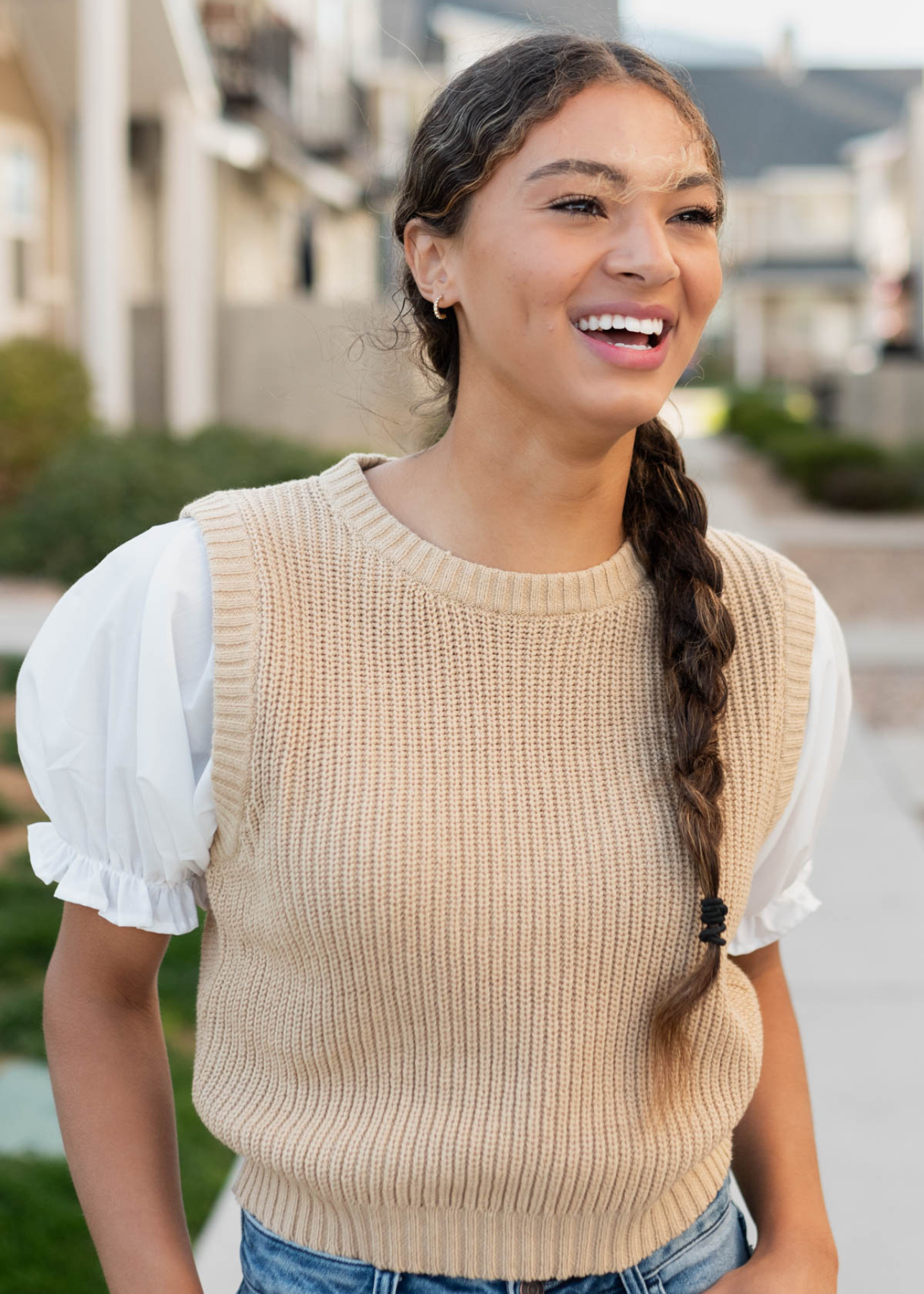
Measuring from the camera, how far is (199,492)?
9.66 metres

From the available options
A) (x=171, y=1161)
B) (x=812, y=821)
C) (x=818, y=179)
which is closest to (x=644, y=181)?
(x=812, y=821)

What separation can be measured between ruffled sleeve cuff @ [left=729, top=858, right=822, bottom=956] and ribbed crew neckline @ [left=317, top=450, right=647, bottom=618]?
43 centimetres

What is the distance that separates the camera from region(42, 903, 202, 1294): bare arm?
156 cm

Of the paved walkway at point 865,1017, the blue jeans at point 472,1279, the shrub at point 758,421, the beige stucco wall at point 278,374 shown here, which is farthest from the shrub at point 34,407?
the shrub at point 758,421

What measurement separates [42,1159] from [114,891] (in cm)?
203

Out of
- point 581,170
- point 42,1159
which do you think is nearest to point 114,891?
point 581,170

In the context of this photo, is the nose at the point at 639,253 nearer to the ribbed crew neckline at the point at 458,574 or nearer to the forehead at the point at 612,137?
the forehead at the point at 612,137

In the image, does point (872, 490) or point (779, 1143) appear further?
point (872, 490)

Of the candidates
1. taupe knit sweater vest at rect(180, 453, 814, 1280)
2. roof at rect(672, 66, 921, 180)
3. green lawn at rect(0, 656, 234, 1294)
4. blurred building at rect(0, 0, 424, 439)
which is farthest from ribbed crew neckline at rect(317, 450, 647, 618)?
roof at rect(672, 66, 921, 180)

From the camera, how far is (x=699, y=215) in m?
1.60

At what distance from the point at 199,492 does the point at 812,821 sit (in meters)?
8.20

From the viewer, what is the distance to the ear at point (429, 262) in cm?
163

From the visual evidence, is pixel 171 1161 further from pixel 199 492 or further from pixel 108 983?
pixel 199 492

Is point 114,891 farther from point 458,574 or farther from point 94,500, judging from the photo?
point 94,500
